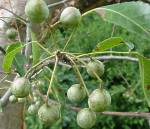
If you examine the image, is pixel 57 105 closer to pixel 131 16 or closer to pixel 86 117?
pixel 86 117

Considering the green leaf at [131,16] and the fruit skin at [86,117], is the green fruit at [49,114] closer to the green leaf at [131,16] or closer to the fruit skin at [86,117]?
the fruit skin at [86,117]

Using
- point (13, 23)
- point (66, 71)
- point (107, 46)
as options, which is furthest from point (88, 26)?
point (107, 46)

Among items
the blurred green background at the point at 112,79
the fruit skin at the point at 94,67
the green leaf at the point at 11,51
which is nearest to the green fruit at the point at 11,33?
the green leaf at the point at 11,51

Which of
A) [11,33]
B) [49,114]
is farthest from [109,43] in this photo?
[11,33]

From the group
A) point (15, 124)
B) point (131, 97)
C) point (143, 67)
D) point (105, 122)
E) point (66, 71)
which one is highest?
point (143, 67)

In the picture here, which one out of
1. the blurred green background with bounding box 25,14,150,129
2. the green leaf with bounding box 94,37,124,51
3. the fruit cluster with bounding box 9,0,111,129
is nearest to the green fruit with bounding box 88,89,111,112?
the fruit cluster with bounding box 9,0,111,129

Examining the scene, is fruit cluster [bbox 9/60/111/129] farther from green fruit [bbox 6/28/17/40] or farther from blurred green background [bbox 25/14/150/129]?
blurred green background [bbox 25/14/150/129]

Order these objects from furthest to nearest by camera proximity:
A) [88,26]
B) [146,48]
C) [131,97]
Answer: [88,26] < [146,48] < [131,97]

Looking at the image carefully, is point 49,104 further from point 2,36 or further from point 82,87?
point 2,36
